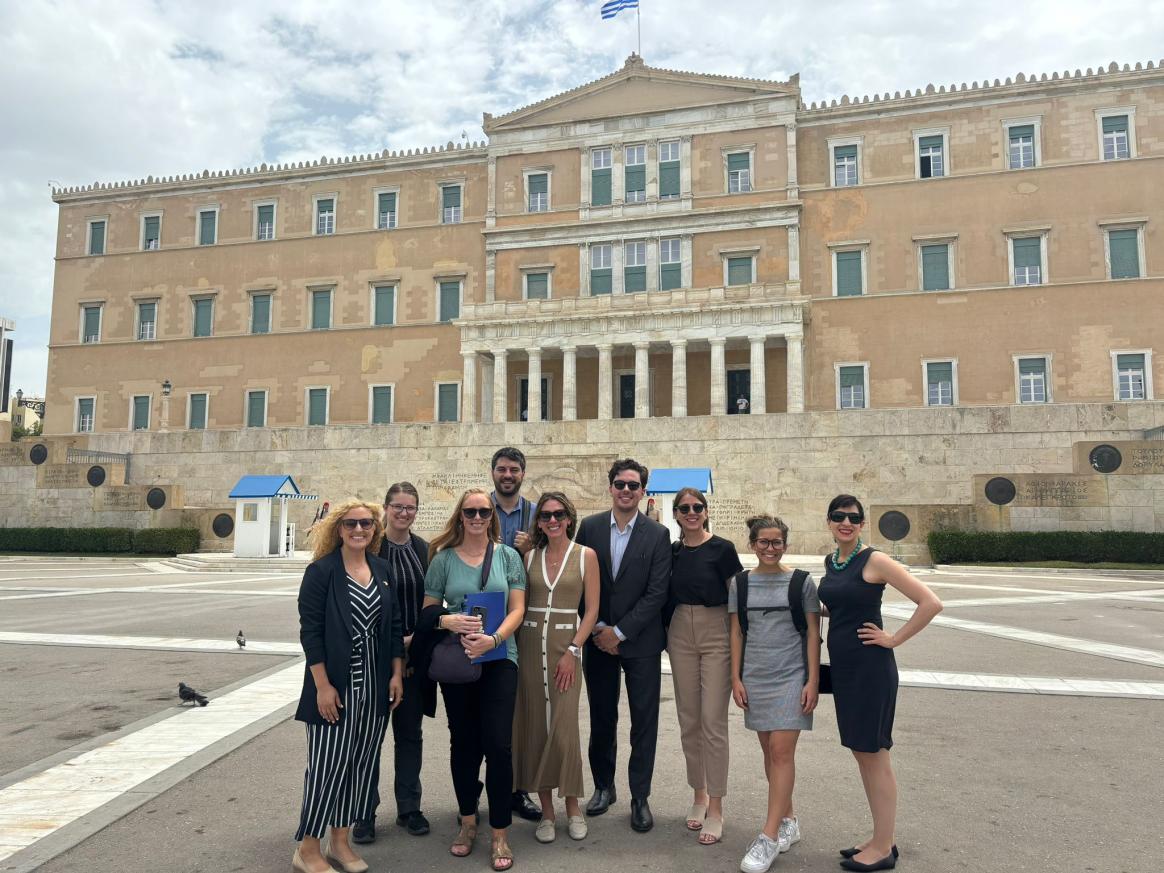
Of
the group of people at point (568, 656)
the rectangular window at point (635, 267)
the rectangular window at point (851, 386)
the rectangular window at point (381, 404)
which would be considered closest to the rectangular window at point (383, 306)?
the rectangular window at point (381, 404)

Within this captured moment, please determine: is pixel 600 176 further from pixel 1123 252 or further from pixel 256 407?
pixel 1123 252

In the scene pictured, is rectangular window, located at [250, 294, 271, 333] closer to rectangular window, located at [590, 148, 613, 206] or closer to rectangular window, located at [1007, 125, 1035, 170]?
rectangular window, located at [590, 148, 613, 206]

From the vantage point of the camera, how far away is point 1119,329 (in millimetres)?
32906

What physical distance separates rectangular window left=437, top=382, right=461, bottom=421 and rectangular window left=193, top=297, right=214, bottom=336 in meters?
13.4

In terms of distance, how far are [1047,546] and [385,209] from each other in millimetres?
33240

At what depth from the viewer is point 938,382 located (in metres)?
34.7

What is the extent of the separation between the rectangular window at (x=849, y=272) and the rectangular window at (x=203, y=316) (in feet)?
102

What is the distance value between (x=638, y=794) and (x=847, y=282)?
34.6 metres

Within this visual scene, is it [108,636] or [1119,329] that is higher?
[1119,329]

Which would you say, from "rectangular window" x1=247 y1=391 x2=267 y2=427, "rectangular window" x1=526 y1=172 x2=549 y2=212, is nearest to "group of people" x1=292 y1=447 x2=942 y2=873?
"rectangular window" x1=526 y1=172 x2=549 y2=212

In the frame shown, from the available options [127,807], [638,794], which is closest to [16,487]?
[127,807]

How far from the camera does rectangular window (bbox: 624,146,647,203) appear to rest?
38.1 m

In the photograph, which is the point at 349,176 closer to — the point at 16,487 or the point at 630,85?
the point at 630,85

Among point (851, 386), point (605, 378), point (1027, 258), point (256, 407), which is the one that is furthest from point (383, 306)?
point (1027, 258)
